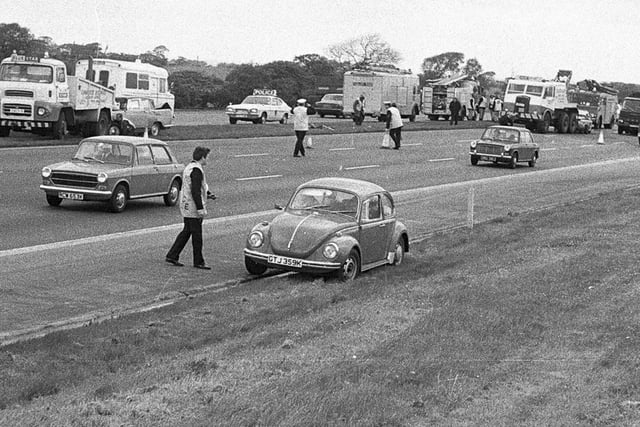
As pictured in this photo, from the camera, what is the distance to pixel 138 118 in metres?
38.7

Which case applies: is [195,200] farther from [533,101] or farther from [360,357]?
[533,101]

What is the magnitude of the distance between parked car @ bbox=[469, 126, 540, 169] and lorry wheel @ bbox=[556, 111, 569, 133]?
82.7 ft

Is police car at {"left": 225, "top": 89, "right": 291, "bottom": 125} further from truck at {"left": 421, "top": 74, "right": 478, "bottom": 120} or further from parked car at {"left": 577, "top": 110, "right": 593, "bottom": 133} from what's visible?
parked car at {"left": 577, "top": 110, "right": 593, "bottom": 133}

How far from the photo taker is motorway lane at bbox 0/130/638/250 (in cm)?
1798

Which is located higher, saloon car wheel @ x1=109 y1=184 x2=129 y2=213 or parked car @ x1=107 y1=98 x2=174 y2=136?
parked car @ x1=107 y1=98 x2=174 y2=136

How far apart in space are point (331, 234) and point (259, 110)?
41075mm

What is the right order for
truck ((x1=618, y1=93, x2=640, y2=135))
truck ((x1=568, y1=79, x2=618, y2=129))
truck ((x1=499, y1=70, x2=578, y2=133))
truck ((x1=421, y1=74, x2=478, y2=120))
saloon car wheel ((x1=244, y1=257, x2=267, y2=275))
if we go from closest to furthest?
saloon car wheel ((x1=244, y1=257, x2=267, y2=275))
truck ((x1=499, y1=70, x2=578, y2=133))
truck ((x1=618, y1=93, x2=640, y2=135))
truck ((x1=568, y1=79, x2=618, y2=129))
truck ((x1=421, y1=74, x2=478, y2=120))

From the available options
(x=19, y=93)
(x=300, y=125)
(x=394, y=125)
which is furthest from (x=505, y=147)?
(x=19, y=93)

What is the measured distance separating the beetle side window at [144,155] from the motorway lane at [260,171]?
3.05 ft

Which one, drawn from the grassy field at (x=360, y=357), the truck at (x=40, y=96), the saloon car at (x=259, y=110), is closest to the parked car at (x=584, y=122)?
the saloon car at (x=259, y=110)

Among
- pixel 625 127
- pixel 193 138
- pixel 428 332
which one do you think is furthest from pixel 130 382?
pixel 625 127

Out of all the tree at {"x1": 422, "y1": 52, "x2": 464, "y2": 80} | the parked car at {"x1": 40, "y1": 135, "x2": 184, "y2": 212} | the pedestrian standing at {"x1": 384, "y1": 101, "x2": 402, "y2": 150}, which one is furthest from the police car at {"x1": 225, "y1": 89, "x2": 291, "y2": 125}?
the tree at {"x1": 422, "y1": 52, "x2": 464, "y2": 80}

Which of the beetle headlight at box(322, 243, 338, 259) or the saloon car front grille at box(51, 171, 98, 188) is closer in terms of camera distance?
the beetle headlight at box(322, 243, 338, 259)

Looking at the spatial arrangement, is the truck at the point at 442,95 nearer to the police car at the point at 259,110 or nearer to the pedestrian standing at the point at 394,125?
the police car at the point at 259,110
